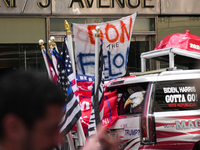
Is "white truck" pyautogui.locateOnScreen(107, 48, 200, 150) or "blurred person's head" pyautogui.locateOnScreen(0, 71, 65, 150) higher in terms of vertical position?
"blurred person's head" pyautogui.locateOnScreen(0, 71, 65, 150)

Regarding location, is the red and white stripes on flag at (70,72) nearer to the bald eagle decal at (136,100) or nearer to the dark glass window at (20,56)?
the bald eagle decal at (136,100)

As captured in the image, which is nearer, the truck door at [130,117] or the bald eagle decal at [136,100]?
the truck door at [130,117]

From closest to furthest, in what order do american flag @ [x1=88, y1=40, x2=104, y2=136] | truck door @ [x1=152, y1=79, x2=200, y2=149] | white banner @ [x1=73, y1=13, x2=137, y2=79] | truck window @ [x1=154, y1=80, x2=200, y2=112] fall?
american flag @ [x1=88, y1=40, x2=104, y2=136], truck door @ [x1=152, y1=79, x2=200, y2=149], truck window @ [x1=154, y1=80, x2=200, y2=112], white banner @ [x1=73, y1=13, x2=137, y2=79]

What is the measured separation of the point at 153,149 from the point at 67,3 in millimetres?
7764

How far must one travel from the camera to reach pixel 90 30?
262 inches

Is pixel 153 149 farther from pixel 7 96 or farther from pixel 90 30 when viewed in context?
pixel 7 96

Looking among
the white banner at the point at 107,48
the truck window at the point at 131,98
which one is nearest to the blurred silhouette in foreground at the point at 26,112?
the truck window at the point at 131,98

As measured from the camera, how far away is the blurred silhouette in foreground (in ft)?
3.86

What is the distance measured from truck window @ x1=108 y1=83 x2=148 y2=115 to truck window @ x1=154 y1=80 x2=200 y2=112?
0.23m

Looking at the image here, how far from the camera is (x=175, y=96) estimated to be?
5184 mm

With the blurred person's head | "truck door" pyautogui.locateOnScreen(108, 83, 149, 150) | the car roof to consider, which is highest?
the blurred person's head

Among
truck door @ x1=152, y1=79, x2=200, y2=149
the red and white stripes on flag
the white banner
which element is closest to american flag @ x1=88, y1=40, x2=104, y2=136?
the red and white stripes on flag

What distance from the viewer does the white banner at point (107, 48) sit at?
6.47m

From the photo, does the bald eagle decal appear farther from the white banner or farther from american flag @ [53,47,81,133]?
the white banner
